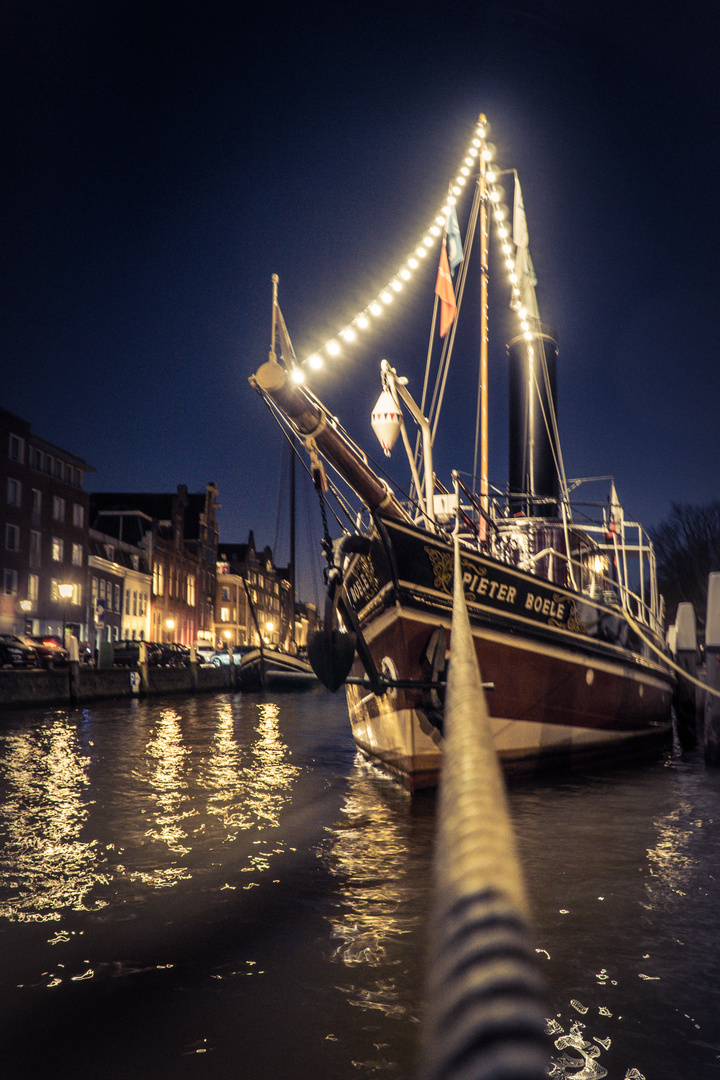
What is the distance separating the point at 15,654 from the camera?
27312mm

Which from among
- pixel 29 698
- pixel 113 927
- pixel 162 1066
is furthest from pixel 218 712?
pixel 162 1066

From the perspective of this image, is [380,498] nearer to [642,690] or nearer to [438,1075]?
[642,690]

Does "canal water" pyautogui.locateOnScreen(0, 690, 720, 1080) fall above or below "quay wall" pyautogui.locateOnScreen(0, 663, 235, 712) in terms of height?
below

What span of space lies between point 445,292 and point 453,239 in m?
1.00

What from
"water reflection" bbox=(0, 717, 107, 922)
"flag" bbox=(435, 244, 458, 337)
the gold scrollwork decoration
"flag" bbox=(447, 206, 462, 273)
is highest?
"flag" bbox=(447, 206, 462, 273)

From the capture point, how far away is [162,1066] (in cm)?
353

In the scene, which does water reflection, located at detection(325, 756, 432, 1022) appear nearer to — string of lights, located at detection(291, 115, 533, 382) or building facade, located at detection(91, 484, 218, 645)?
string of lights, located at detection(291, 115, 533, 382)

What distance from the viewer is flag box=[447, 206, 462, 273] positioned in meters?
13.9

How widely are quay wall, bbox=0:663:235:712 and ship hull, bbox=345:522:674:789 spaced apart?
523 inches

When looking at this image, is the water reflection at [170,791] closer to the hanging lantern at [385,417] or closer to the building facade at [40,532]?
the hanging lantern at [385,417]

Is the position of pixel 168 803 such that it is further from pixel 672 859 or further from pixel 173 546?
pixel 173 546

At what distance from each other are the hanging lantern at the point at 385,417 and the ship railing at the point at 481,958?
10.6m

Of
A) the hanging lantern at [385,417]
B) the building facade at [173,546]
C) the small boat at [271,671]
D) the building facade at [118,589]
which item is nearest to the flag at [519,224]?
the hanging lantern at [385,417]

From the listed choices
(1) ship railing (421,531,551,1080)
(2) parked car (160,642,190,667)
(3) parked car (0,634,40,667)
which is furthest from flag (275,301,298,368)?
(2) parked car (160,642,190,667)
